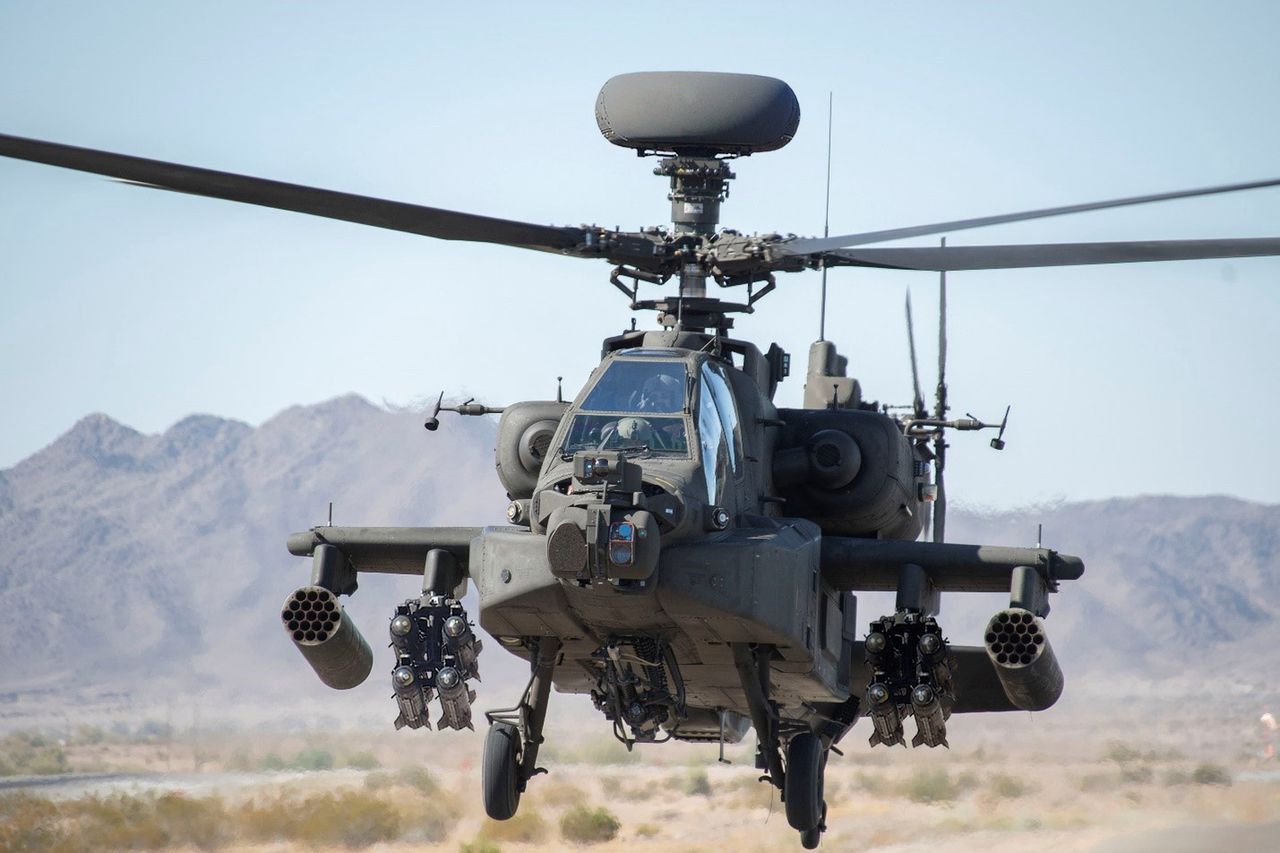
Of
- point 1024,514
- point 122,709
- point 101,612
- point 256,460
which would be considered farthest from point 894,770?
point 256,460

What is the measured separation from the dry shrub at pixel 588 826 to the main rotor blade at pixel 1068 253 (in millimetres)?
11767

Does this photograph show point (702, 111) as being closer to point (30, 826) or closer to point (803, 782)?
point (803, 782)

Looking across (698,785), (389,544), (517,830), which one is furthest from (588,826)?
(389,544)

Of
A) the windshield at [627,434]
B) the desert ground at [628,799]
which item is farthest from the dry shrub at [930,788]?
the windshield at [627,434]

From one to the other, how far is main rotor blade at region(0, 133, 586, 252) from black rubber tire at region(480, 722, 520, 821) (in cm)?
361

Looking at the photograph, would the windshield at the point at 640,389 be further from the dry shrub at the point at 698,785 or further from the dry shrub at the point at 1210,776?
the dry shrub at the point at 1210,776

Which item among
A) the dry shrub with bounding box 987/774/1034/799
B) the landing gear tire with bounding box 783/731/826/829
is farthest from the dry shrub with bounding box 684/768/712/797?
the landing gear tire with bounding box 783/731/826/829

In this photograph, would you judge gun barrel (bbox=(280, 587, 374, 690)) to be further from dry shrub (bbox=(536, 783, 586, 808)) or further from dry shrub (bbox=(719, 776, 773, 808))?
dry shrub (bbox=(719, 776, 773, 808))

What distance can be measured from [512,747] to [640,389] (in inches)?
108

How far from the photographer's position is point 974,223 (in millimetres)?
12898

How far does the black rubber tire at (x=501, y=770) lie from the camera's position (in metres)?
13.9

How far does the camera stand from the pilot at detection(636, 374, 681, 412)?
1322 cm

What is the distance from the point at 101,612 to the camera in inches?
2778

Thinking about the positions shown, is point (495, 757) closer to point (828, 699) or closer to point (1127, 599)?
point (828, 699)
